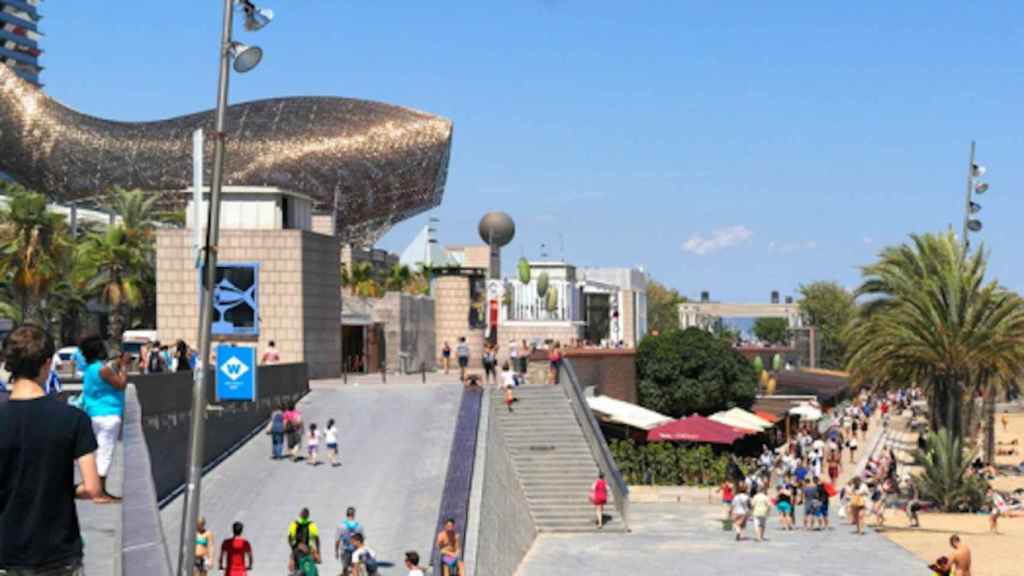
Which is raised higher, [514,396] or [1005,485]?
[514,396]

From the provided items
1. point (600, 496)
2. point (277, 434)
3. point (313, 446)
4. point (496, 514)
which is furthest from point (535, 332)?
point (496, 514)

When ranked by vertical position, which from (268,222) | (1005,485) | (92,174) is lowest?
(1005,485)

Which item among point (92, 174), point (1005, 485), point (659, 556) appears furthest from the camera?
point (92, 174)

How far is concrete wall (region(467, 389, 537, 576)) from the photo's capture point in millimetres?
20312

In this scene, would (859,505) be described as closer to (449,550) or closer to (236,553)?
(449,550)

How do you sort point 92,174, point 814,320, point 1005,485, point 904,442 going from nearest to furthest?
point 1005,485, point 904,442, point 92,174, point 814,320

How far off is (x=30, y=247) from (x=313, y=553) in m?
25.2

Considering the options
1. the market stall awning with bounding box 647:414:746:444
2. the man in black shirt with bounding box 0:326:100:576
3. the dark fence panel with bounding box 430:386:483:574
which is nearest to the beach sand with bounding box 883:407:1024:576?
the market stall awning with bounding box 647:414:746:444

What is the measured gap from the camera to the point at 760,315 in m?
187

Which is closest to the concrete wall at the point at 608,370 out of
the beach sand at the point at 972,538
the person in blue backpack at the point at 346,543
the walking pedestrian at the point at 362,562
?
the beach sand at the point at 972,538

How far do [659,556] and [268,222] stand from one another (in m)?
13.9

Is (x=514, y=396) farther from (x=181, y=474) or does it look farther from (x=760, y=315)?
(x=760, y=315)

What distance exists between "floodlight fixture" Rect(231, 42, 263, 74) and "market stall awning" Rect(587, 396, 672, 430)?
29255 millimetres

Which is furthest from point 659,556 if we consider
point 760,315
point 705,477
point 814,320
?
point 760,315
